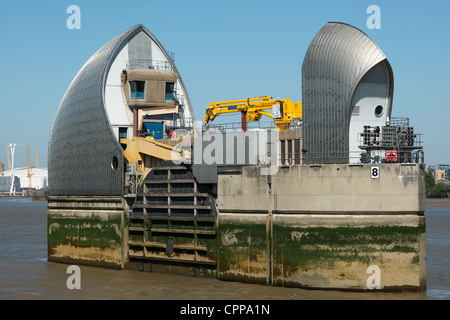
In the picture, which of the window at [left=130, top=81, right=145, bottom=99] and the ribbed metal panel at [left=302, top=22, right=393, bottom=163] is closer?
the ribbed metal panel at [left=302, top=22, right=393, bottom=163]

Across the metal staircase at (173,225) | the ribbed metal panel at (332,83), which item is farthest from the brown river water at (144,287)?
the ribbed metal panel at (332,83)

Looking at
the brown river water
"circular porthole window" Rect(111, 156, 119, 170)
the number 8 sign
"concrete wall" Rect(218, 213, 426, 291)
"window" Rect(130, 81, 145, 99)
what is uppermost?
"window" Rect(130, 81, 145, 99)

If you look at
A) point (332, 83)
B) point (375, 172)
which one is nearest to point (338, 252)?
point (375, 172)

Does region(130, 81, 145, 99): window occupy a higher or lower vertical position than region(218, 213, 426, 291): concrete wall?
higher

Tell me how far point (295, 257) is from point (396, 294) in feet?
16.7

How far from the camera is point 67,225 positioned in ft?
161

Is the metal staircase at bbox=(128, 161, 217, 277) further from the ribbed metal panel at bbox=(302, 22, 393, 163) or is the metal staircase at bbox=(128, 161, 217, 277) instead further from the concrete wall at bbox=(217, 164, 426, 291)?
the ribbed metal panel at bbox=(302, 22, 393, 163)

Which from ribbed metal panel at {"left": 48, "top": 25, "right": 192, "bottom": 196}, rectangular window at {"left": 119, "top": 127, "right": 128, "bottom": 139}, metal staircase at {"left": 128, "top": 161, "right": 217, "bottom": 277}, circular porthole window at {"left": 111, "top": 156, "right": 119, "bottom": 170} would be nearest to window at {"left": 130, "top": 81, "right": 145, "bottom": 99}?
ribbed metal panel at {"left": 48, "top": 25, "right": 192, "bottom": 196}

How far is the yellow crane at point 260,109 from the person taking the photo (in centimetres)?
4716

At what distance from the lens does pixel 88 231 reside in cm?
4691

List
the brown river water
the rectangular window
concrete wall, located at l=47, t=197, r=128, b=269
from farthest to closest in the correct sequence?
the rectangular window < concrete wall, located at l=47, t=197, r=128, b=269 < the brown river water

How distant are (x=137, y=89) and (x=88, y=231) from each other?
421 inches

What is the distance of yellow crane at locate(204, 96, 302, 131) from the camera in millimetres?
47156

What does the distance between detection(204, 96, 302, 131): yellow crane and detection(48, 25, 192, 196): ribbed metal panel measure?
245 inches
